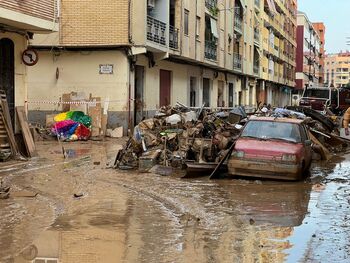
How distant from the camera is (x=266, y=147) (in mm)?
12680

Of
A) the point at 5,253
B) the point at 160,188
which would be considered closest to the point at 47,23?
the point at 160,188

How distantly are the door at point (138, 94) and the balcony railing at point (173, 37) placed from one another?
2.66m

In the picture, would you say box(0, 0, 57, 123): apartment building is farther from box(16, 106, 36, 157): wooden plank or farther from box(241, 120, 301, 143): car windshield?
box(241, 120, 301, 143): car windshield

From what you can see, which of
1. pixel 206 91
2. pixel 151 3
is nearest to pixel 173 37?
pixel 151 3

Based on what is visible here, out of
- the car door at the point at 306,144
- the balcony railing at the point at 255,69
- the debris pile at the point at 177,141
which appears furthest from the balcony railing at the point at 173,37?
the balcony railing at the point at 255,69

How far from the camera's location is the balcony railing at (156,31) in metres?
26.1

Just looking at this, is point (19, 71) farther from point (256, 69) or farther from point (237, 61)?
point (256, 69)

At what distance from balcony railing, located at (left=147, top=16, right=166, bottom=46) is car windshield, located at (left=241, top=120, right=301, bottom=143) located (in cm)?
1321

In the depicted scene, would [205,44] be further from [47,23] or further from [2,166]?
[2,166]

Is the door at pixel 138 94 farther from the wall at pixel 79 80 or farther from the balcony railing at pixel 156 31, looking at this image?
the wall at pixel 79 80

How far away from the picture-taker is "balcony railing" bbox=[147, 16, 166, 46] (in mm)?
26062

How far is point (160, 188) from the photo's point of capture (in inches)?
458

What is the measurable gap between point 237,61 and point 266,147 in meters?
33.7

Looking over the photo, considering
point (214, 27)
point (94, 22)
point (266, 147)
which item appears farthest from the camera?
point (214, 27)
